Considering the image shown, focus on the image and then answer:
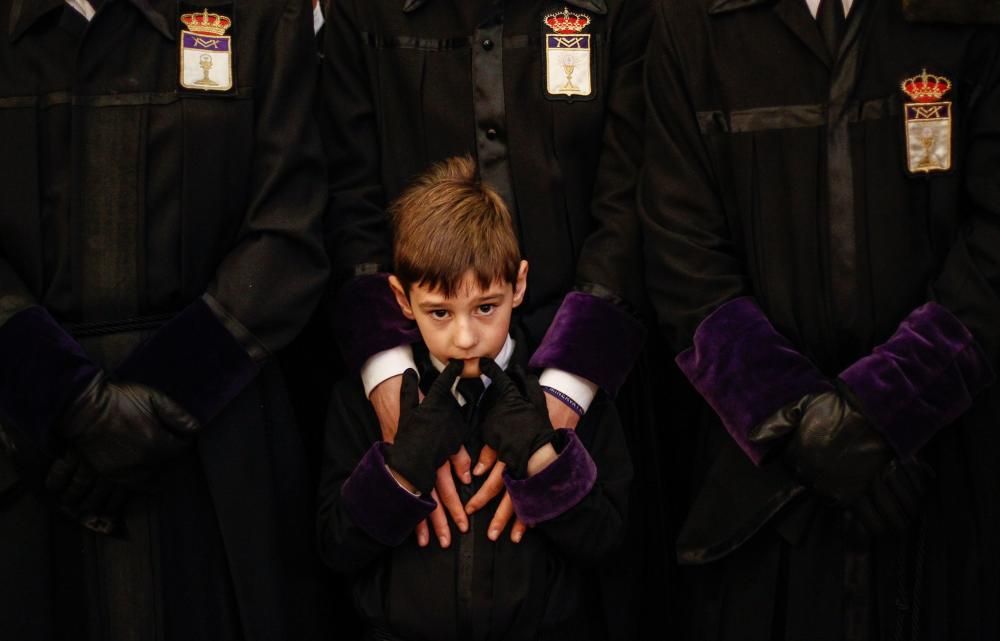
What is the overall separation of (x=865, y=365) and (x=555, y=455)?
2.09 ft

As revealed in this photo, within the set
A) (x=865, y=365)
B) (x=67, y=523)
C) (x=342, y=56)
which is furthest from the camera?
(x=342, y=56)

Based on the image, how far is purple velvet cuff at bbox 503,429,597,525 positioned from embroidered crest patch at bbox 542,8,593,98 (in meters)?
0.82

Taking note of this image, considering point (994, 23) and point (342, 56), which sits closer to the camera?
point (994, 23)

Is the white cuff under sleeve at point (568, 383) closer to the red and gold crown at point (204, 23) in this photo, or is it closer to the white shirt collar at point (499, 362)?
the white shirt collar at point (499, 362)

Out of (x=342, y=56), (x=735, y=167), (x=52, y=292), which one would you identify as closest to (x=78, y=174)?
(x=52, y=292)

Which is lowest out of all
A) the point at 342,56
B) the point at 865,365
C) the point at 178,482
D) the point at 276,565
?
the point at 276,565

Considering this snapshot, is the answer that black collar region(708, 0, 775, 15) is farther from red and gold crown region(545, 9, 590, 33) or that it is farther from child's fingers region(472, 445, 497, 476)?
child's fingers region(472, 445, 497, 476)

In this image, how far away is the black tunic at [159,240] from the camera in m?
2.96

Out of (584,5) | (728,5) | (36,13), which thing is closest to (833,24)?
(728,5)

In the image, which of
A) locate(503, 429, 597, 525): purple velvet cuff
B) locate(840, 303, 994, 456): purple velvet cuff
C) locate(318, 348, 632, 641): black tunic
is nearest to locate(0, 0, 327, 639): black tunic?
locate(318, 348, 632, 641): black tunic

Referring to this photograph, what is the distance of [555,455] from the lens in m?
2.86

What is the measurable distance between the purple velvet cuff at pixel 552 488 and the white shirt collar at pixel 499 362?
22 cm

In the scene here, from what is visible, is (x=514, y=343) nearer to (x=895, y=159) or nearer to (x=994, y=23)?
(x=895, y=159)

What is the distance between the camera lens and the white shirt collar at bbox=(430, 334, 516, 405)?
298cm
